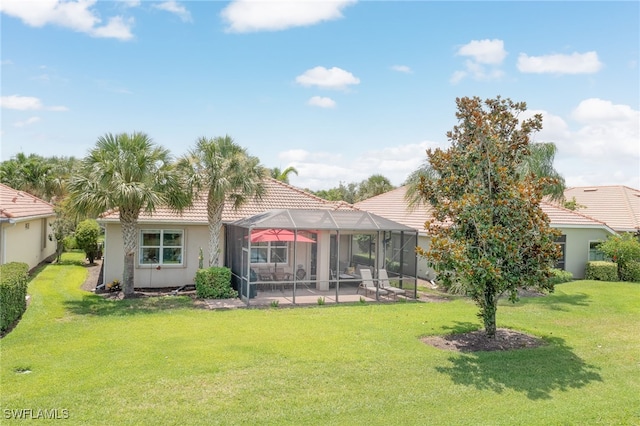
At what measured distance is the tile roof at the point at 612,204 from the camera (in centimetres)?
2706

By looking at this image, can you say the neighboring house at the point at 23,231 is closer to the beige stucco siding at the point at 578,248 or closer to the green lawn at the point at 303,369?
the green lawn at the point at 303,369

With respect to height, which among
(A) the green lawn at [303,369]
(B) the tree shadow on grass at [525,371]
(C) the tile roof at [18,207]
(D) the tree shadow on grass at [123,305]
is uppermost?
(C) the tile roof at [18,207]

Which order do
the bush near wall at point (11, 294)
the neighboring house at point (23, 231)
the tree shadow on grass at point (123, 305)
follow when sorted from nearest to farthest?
1. the bush near wall at point (11, 294)
2. the tree shadow on grass at point (123, 305)
3. the neighboring house at point (23, 231)

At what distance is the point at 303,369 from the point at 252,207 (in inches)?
517

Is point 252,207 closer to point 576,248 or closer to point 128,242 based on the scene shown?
point 128,242

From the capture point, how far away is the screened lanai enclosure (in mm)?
16672

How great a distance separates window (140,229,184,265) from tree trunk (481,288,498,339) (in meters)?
12.8

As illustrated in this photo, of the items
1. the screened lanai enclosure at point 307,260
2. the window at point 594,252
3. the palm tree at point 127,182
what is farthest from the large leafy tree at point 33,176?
the window at point 594,252

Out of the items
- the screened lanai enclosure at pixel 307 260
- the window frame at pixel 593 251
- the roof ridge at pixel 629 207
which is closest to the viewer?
the screened lanai enclosure at pixel 307 260

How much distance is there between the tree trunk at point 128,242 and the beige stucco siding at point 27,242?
4.55 metres

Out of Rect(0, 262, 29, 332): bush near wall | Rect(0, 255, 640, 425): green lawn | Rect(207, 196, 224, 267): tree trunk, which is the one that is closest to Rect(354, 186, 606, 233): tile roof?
Rect(207, 196, 224, 267): tree trunk

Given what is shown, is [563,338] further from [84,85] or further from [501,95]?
[84,85]

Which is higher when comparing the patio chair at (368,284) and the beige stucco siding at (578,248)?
the beige stucco siding at (578,248)

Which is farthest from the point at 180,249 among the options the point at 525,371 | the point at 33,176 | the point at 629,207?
the point at 629,207
